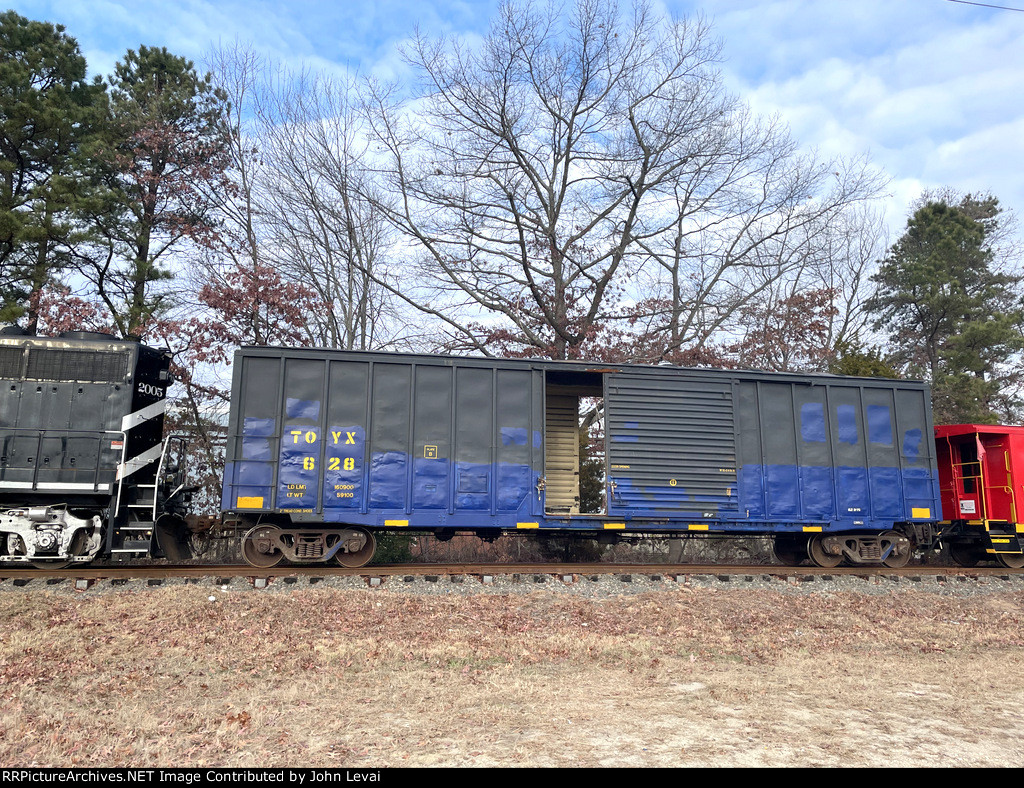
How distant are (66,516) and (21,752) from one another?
22.6 ft

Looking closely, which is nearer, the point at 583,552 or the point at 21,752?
the point at 21,752

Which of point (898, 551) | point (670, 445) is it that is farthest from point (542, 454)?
point (898, 551)

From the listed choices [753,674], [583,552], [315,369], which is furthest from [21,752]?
[583,552]

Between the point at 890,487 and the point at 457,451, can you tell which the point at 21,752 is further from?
the point at 890,487

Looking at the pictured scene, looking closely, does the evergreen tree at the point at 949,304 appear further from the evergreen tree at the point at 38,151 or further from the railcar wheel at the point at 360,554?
the evergreen tree at the point at 38,151

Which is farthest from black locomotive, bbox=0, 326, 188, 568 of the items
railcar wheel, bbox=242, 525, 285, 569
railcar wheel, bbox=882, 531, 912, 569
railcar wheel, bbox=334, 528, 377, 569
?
railcar wheel, bbox=882, 531, 912, 569

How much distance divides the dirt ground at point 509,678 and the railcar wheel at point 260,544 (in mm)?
1359

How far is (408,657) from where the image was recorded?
7293 millimetres

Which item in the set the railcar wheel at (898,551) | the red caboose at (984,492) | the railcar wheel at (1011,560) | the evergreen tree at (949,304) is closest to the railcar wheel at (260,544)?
the railcar wheel at (898,551)

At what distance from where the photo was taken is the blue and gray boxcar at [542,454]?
438 inches

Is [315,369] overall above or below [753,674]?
above

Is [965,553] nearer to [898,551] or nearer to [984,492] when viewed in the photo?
[984,492]

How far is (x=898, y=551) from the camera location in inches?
510

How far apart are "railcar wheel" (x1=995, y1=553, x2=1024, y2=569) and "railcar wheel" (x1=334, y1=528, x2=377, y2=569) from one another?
1281 cm
